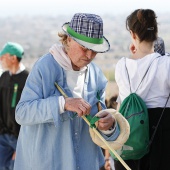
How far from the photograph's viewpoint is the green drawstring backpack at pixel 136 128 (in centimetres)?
394

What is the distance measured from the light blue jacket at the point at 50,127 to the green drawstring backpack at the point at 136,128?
1.31 feet

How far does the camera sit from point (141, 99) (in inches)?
156

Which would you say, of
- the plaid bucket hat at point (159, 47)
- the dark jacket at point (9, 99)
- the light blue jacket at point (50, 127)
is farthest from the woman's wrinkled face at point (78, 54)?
the dark jacket at point (9, 99)

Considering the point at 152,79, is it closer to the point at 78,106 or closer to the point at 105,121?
the point at 105,121

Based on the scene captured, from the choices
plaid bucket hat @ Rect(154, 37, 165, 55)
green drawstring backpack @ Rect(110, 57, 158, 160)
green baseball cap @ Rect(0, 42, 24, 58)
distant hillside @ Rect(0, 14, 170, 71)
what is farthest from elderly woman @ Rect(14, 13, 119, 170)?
distant hillside @ Rect(0, 14, 170, 71)

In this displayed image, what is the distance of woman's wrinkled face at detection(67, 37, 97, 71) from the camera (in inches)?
130

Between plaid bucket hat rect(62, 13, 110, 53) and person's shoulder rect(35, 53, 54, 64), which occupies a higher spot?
plaid bucket hat rect(62, 13, 110, 53)

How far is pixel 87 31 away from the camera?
3328mm

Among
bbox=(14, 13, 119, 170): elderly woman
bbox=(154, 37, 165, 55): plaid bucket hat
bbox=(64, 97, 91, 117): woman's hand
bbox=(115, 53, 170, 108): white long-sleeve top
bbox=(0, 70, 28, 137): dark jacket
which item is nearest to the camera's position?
bbox=(64, 97, 91, 117): woman's hand

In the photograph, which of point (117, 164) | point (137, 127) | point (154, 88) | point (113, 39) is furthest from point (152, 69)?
point (113, 39)

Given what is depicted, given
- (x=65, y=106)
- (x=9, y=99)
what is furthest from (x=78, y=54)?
(x=9, y=99)

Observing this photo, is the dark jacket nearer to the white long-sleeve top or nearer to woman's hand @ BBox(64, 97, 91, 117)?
the white long-sleeve top

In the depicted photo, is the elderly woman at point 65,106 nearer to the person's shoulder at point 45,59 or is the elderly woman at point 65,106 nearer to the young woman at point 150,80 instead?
the person's shoulder at point 45,59

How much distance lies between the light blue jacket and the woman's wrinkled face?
0.10 metres
